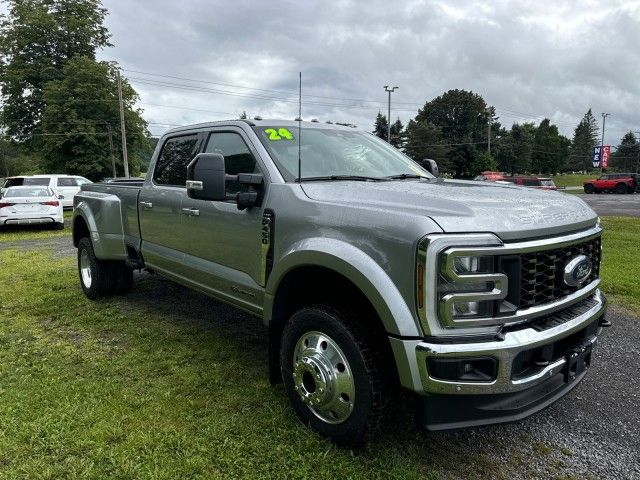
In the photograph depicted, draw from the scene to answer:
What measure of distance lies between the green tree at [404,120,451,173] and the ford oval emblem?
6636 centimetres

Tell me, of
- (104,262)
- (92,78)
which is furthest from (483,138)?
(104,262)

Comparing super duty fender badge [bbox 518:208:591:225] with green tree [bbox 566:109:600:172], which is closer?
super duty fender badge [bbox 518:208:591:225]

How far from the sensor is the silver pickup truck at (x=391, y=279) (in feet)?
7.34

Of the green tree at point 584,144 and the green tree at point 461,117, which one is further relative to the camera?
the green tree at point 584,144

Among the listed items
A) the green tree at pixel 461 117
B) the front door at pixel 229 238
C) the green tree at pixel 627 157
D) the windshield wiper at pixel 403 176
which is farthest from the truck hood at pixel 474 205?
the green tree at pixel 627 157

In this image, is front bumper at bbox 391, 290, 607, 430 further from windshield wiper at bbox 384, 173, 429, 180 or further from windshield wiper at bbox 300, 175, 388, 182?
windshield wiper at bbox 384, 173, 429, 180

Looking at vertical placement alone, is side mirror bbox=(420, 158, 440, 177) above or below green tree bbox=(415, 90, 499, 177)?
below

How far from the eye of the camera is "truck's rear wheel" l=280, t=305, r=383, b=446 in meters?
2.54

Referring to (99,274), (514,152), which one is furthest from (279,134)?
(514,152)

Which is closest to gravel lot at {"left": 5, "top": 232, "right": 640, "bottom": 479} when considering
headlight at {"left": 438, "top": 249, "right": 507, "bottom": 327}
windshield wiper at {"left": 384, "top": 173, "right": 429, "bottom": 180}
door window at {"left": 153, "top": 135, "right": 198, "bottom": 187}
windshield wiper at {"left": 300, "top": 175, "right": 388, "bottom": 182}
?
headlight at {"left": 438, "top": 249, "right": 507, "bottom": 327}

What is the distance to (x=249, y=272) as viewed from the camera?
347 centimetres

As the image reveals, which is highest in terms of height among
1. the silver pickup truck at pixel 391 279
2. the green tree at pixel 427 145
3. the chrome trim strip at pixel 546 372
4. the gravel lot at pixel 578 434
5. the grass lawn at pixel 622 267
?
the green tree at pixel 427 145

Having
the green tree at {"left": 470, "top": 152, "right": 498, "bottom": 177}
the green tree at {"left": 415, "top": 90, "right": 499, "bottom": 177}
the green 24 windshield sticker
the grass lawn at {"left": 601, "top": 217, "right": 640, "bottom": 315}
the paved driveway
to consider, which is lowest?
the paved driveway

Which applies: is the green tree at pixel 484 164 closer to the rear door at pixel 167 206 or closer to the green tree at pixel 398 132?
the green tree at pixel 398 132
